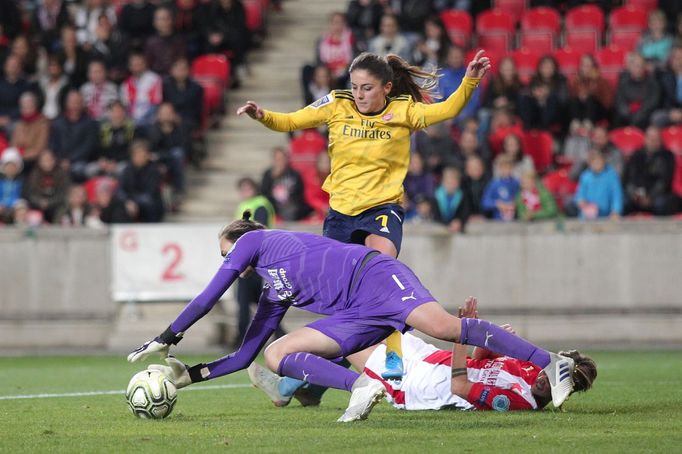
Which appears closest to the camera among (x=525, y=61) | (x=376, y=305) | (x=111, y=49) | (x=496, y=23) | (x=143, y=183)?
(x=376, y=305)

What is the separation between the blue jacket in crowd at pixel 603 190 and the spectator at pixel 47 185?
6.63 meters

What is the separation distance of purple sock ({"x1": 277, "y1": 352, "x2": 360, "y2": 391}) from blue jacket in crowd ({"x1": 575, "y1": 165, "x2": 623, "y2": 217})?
9.15m

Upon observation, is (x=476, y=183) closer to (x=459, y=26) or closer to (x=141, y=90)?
(x=459, y=26)

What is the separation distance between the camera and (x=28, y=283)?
55.4ft

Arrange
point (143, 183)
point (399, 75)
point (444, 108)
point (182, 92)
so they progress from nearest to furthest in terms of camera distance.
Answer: point (444, 108) → point (399, 75) → point (143, 183) → point (182, 92)

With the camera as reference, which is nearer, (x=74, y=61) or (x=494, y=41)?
(x=494, y=41)

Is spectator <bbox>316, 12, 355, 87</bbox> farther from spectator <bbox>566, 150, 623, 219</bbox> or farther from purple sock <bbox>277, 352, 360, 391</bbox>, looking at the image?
purple sock <bbox>277, 352, 360, 391</bbox>

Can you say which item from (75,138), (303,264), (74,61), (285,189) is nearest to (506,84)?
(285,189)

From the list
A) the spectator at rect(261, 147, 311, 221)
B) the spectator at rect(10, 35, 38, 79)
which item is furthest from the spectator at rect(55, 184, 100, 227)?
the spectator at rect(10, 35, 38, 79)

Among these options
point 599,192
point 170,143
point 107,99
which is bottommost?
point 599,192

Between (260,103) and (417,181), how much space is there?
164 inches

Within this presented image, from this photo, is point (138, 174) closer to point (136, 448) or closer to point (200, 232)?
point (200, 232)

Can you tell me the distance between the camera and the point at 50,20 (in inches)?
862

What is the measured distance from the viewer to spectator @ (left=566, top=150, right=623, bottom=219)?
54.5 ft
